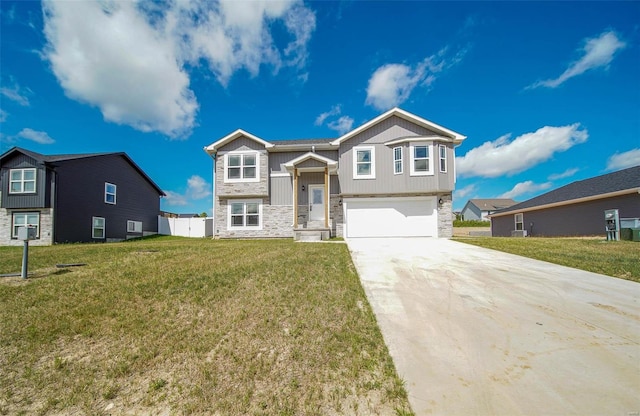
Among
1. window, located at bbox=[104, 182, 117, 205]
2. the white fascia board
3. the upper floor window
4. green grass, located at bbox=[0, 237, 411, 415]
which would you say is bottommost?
green grass, located at bbox=[0, 237, 411, 415]

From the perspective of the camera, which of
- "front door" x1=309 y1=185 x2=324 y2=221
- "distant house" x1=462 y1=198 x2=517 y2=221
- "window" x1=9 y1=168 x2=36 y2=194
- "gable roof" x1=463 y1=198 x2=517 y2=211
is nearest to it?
"front door" x1=309 y1=185 x2=324 y2=221

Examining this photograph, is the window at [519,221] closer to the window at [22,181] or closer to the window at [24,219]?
the window at [24,219]

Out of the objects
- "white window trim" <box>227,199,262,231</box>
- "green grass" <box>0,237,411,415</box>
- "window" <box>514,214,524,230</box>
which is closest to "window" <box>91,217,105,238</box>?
"white window trim" <box>227,199,262,231</box>

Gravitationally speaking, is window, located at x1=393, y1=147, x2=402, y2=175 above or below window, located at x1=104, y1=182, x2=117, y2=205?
above

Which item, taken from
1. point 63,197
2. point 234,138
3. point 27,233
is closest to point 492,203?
point 234,138

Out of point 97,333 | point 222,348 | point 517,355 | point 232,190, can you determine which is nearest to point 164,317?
point 97,333

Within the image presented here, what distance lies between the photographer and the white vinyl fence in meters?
22.2

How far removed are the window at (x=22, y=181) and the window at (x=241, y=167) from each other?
12.1 metres

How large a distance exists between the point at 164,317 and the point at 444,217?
13476mm

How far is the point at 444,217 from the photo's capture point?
557 inches

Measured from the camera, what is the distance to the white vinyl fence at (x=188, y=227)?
22172mm

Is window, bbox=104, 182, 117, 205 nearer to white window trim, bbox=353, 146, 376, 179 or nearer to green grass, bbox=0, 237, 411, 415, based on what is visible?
green grass, bbox=0, 237, 411, 415

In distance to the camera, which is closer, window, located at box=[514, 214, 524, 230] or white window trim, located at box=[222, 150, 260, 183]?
white window trim, located at box=[222, 150, 260, 183]

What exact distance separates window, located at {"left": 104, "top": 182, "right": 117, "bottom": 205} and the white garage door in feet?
57.6
